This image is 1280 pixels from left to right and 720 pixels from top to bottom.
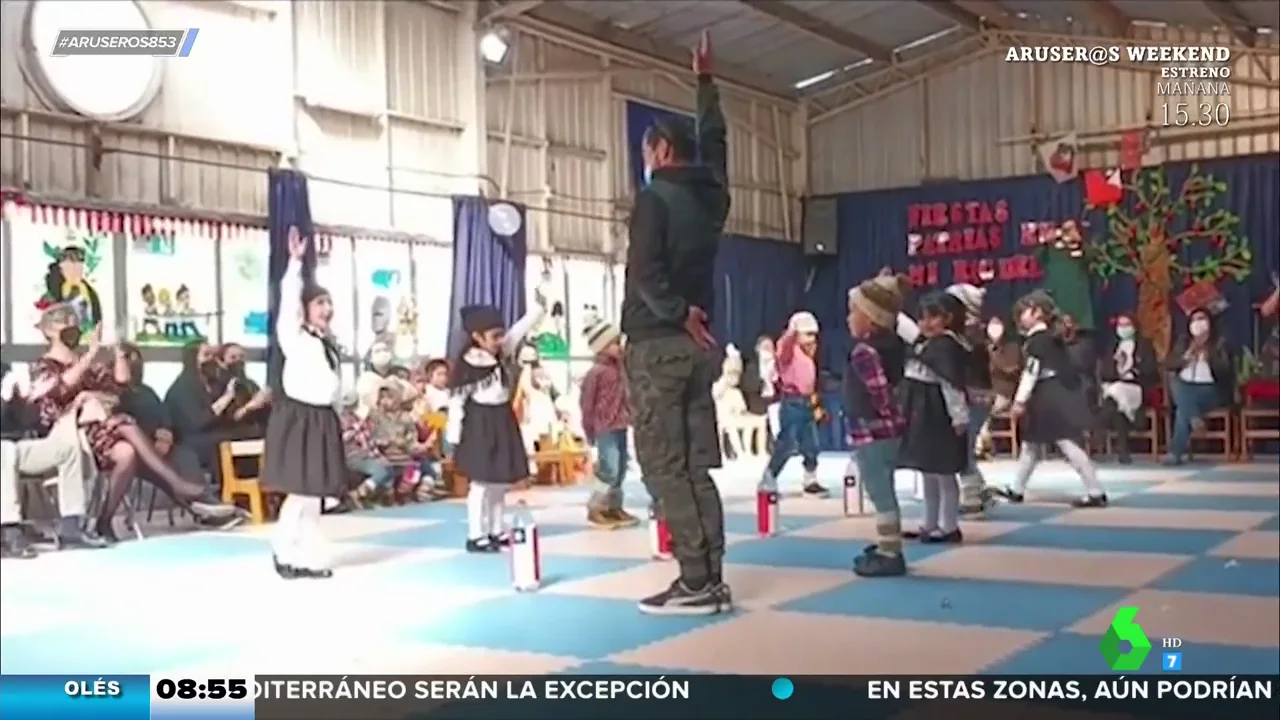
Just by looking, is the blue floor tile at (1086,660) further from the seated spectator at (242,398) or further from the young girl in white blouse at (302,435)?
the seated spectator at (242,398)

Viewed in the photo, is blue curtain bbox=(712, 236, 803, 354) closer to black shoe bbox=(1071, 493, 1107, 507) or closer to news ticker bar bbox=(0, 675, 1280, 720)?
news ticker bar bbox=(0, 675, 1280, 720)

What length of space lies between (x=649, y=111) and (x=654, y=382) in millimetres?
359

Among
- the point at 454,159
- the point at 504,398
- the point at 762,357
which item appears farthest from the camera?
the point at 504,398

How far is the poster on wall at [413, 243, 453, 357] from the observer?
2.53 m

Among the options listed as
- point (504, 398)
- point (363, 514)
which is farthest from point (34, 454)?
point (504, 398)

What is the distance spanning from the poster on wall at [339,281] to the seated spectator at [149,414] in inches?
44.9

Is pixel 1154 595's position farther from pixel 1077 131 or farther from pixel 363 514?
pixel 363 514

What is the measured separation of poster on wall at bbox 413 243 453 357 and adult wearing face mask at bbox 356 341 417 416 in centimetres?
14

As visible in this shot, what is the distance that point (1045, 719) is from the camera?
3.73 ft

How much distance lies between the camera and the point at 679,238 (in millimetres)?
1669

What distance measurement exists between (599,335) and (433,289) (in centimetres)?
67

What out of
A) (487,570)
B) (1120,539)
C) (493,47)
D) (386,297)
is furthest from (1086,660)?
(487,570)

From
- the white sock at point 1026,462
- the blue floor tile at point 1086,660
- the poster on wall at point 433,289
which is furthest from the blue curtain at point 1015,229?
the poster on wall at point 433,289

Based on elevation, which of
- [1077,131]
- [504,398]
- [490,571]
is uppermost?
[1077,131]
